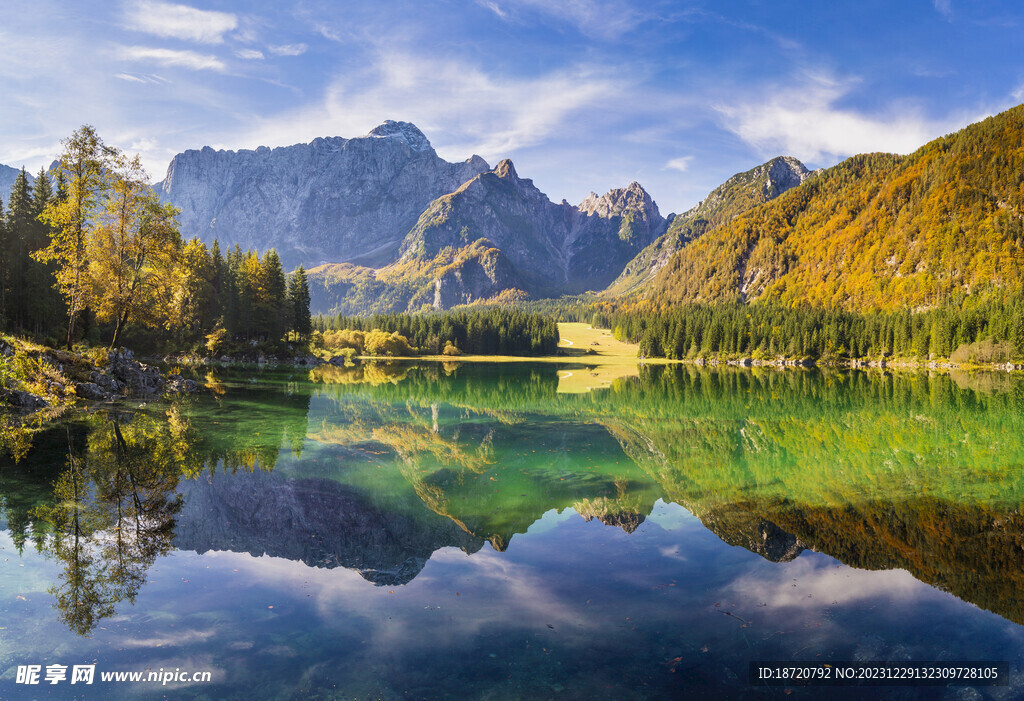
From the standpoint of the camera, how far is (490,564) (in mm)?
13125

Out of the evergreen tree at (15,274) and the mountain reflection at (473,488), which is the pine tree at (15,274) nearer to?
the evergreen tree at (15,274)

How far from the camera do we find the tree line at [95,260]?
38719 millimetres

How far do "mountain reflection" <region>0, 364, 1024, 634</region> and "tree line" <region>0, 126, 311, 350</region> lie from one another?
14.0 meters

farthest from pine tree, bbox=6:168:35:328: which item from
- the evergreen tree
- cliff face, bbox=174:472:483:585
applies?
cliff face, bbox=174:472:483:585

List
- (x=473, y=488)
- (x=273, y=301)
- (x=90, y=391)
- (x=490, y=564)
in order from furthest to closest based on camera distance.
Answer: (x=273, y=301), (x=90, y=391), (x=473, y=488), (x=490, y=564)

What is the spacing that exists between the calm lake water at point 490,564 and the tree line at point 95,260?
20.0m

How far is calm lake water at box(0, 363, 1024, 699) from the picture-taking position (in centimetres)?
860

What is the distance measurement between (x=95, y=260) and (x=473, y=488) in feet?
132

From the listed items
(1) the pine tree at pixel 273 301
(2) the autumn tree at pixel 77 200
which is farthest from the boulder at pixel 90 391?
(1) the pine tree at pixel 273 301

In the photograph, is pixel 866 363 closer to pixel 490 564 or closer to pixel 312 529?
pixel 490 564

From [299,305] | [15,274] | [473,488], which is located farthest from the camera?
[299,305]

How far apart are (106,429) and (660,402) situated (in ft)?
139

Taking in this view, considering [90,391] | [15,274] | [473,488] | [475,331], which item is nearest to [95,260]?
[90,391]

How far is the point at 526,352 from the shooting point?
16962 cm
